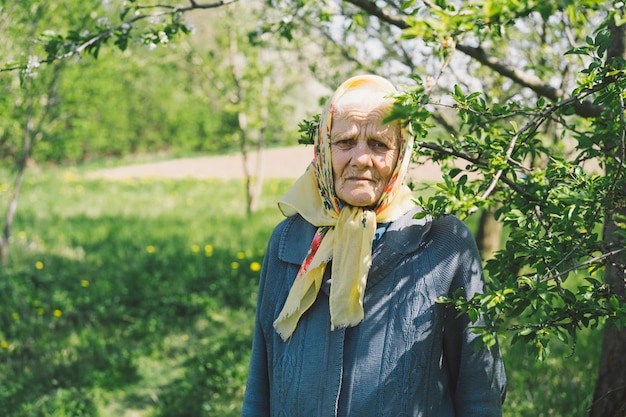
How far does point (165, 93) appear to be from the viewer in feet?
78.2

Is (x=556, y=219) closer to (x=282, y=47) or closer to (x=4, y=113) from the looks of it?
(x=282, y=47)

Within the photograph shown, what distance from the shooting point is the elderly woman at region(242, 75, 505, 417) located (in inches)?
78.2

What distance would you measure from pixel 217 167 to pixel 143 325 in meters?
14.3

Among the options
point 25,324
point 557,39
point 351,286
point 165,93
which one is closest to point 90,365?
point 25,324

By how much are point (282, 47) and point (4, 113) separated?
9.89 feet

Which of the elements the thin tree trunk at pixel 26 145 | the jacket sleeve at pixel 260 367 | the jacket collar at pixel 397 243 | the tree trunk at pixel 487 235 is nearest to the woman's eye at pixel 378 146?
the jacket collar at pixel 397 243

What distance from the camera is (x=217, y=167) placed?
19.2 metres

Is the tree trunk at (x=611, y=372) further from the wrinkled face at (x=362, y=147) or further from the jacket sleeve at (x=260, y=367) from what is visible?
the jacket sleeve at (x=260, y=367)

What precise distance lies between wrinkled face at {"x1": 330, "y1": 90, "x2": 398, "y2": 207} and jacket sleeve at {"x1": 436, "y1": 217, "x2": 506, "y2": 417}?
0.29m

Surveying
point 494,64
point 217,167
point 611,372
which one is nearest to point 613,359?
point 611,372

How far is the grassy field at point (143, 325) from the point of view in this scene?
13.2 feet

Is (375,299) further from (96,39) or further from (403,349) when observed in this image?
(96,39)

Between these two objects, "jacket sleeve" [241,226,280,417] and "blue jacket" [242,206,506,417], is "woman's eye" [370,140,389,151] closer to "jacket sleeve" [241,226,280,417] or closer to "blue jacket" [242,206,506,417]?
"blue jacket" [242,206,506,417]

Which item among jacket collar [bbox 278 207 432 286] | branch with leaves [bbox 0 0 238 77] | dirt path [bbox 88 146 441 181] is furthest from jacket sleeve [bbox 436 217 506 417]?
dirt path [bbox 88 146 441 181]
